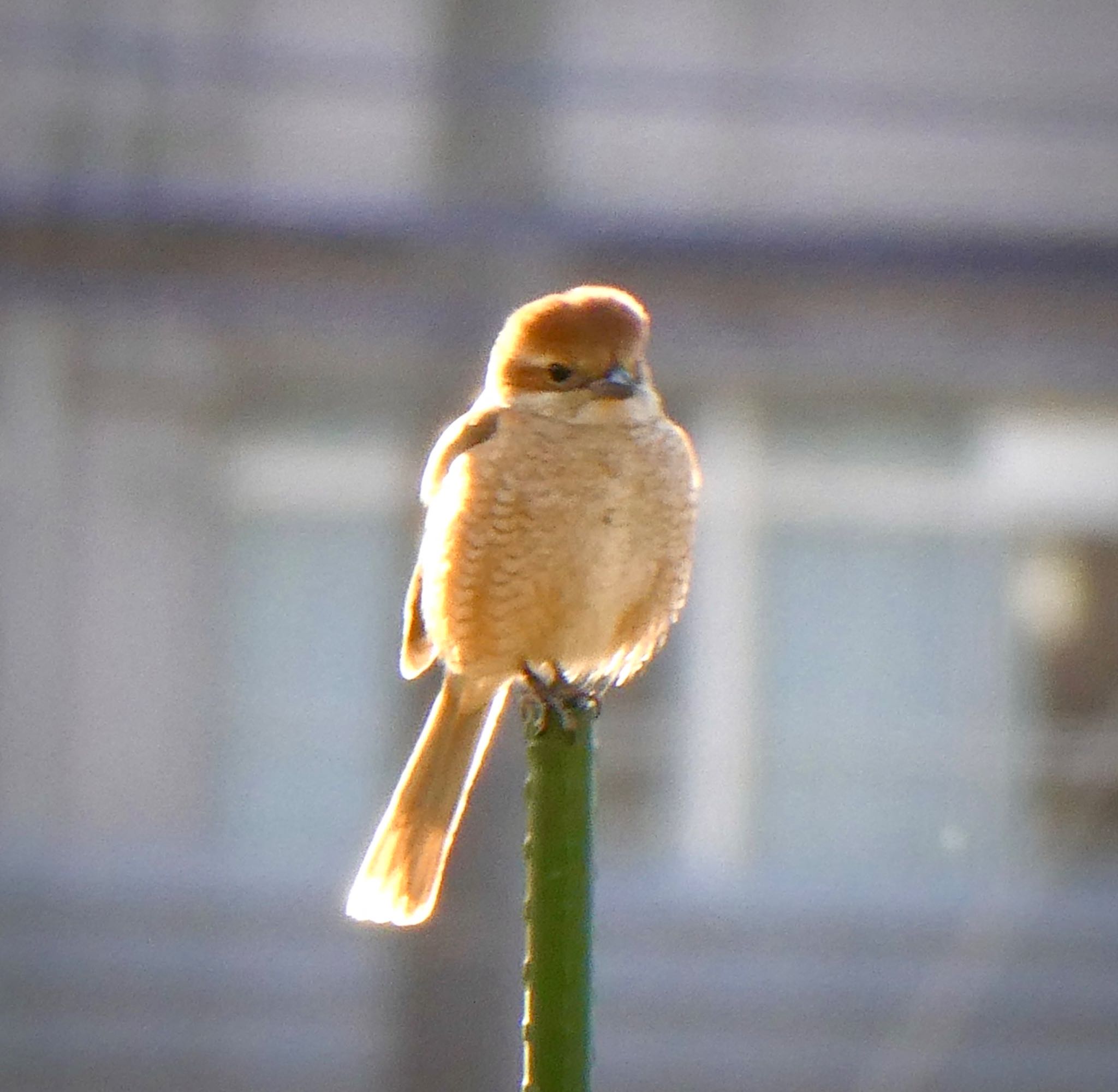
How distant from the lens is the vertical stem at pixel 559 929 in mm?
1528

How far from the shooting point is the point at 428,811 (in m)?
2.23

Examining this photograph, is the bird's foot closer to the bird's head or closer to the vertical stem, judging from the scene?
the vertical stem

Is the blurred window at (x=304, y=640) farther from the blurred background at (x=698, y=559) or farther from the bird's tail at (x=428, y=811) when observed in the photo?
the bird's tail at (x=428, y=811)

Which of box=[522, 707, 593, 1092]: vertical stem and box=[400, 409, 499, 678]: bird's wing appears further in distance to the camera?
box=[400, 409, 499, 678]: bird's wing

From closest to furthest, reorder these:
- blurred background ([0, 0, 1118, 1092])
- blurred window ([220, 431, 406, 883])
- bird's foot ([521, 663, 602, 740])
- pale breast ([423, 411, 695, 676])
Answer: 1. bird's foot ([521, 663, 602, 740])
2. pale breast ([423, 411, 695, 676])
3. blurred background ([0, 0, 1118, 1092])
4. blurred window ([220, 431, 406, 883])

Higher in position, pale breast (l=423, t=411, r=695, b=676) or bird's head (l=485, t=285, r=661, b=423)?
bird's head (l=485, t=285, r=661, b=423)

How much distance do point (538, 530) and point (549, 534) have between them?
13mm

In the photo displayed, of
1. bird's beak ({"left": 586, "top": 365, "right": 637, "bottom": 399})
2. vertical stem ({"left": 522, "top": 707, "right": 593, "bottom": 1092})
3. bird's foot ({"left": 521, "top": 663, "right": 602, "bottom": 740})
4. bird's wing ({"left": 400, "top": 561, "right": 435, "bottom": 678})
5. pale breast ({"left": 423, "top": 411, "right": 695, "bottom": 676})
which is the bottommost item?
vertical stem ({"left": 522, "top": 707, "right": 593, "bottom": 1092})

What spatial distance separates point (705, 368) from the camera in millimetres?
5848

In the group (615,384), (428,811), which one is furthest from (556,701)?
(615,384)

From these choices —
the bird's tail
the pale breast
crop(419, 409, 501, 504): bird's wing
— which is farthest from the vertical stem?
crop(419, 409, 501, 504): bird's wing

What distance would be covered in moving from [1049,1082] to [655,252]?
9.19ft

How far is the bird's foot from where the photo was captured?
69.4 inches

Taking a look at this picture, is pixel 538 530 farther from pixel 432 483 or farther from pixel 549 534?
pixel 432 483
